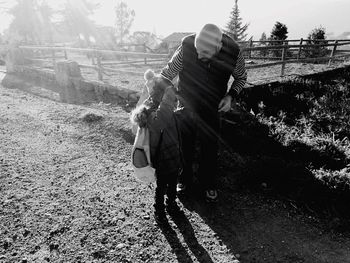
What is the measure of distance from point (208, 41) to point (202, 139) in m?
1.13

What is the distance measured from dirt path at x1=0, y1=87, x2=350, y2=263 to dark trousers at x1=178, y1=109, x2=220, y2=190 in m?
0.32

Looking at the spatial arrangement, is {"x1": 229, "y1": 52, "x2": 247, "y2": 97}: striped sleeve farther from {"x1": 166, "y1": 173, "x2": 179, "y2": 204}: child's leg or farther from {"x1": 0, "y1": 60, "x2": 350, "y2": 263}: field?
{"x1": 0, "y1": 60, "x2": 350, "y2": 263}: field

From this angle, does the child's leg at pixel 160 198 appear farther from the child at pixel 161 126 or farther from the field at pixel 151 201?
the field at pixel 151 201

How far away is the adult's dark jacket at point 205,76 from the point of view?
9.80ft

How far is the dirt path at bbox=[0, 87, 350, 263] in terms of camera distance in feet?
9.00

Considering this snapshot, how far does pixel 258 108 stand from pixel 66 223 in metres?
4.14

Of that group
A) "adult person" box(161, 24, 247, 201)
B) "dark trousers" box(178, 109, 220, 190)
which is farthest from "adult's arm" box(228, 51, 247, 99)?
"dark trousers" box(178, 109, 220, 190)

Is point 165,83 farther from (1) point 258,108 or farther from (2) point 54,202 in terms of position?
(1) point 258,108

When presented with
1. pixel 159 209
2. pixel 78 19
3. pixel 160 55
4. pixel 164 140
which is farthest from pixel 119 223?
pixel 78 19

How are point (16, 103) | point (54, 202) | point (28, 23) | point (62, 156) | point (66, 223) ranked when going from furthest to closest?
point (28, 23) → point (16, 103) → point (62, 156) → point (54, 202) → point (66, 223)

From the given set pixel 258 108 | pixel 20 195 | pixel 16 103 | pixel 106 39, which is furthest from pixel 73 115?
pixel 106 39

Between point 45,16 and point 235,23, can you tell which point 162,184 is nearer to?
point 235,23

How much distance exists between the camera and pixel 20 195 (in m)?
3.67

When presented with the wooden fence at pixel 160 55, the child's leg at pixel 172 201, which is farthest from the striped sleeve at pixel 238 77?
the wooden fence at pixel 160 55
